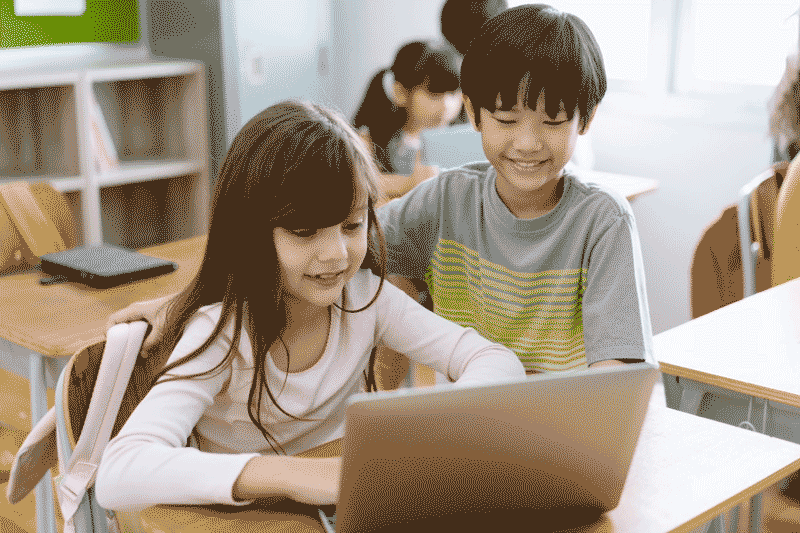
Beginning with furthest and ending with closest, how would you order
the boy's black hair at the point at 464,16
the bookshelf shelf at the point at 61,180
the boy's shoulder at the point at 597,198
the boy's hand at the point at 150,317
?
the bookshelf shelf at the point at 61,180 < the boy's black hair at the point at 464,16 < the boy's shoulder at the point at 597,198 < the boy's hand at the point at 150,317

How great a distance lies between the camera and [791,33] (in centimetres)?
298

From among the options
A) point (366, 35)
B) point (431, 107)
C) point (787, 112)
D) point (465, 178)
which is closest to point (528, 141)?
point (465, 178)

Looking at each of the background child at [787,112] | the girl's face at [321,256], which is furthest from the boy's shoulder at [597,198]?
the background child at [787,112]

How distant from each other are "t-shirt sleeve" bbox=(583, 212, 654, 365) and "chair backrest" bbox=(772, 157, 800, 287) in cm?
79

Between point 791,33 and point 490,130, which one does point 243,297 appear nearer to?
point 490,130

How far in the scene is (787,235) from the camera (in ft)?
6.04

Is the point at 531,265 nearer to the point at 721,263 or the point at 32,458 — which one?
the point at 32,458

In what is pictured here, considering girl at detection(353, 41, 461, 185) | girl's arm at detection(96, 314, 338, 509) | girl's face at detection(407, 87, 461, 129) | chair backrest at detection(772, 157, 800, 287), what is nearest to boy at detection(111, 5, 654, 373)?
girl's arm at detection(96, 314, 338, 509)

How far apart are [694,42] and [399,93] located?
127 centimetres

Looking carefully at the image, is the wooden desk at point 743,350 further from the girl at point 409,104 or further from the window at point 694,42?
the window at point 694,42

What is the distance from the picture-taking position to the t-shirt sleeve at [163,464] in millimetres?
857

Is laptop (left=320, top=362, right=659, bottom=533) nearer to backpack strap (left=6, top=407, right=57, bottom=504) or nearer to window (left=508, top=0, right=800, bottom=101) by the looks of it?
backpack strap (left=6, top=407, right=57, bottom=504)

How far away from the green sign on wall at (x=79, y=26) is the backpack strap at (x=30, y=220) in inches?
50.7

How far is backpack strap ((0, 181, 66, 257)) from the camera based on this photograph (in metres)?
2.07
